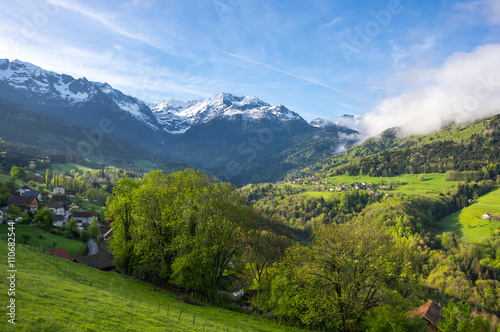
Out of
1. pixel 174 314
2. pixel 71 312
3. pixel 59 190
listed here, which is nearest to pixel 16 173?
pixel 59 190

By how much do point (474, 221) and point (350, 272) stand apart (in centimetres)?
17130

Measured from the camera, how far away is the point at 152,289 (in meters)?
37.6

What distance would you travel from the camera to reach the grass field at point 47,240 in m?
61.2

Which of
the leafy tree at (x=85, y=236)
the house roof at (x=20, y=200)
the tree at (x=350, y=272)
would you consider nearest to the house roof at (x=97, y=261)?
the leafy tree at (x=85, y=236)

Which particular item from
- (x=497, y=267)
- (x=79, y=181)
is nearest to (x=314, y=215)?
(x=497, y=267)

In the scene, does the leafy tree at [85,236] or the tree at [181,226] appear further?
the leafy tree at [85,236]

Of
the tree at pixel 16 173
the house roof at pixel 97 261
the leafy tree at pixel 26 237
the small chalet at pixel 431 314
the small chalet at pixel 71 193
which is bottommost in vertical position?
the small chalet at pixel 431 314

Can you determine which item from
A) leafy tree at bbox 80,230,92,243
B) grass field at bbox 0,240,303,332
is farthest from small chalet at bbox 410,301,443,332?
leafy tree at bbox 80,230,92,243

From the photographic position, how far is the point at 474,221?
149125 mm

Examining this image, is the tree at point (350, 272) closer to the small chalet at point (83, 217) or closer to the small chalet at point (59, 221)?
the small chalet at point (59, 221)

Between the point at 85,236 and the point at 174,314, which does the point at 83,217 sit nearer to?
the point at 85,236

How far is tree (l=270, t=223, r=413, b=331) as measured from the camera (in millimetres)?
26266

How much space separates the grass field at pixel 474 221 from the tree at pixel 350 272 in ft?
486

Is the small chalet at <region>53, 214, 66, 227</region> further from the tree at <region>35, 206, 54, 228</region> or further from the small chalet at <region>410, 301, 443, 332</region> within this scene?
the small chalet at <region>410, 301, 443, 332</region>
